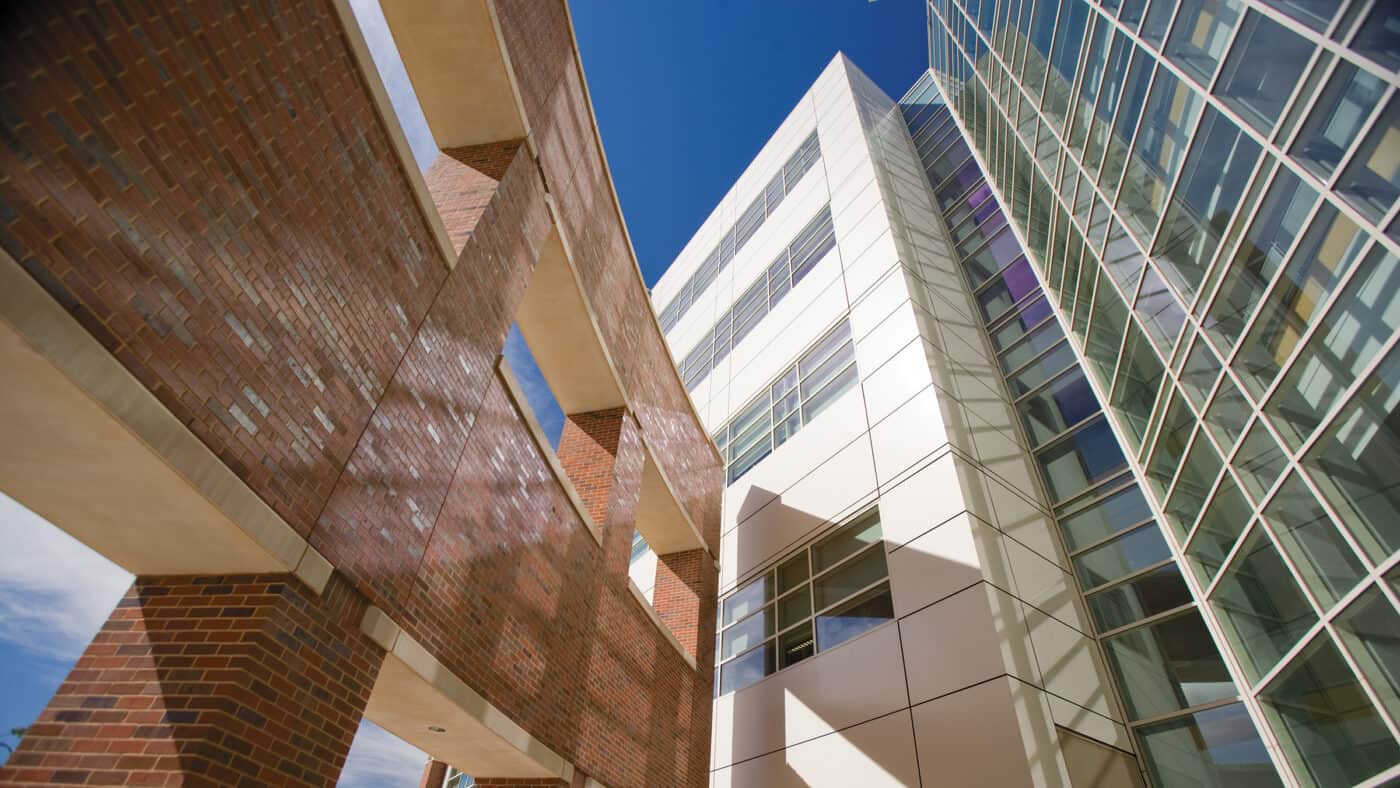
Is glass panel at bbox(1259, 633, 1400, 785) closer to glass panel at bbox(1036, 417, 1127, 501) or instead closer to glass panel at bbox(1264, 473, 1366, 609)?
glass panel at bbox(1264, 473, 1366, 609)

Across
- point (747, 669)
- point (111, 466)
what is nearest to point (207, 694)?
point (111, 466)

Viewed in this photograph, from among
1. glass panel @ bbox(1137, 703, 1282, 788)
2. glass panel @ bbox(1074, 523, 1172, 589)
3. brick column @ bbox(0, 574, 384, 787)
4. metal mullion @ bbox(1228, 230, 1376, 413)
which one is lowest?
brick column @ bbox(0, 574, 384, 787)

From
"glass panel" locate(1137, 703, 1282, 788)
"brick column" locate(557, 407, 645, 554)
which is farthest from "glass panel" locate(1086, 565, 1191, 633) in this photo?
"brick column" locate(557, 407, 645, 554)

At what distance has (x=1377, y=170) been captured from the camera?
452 cm

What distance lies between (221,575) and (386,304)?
251 centimetres

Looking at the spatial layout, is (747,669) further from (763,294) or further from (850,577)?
(763,294)

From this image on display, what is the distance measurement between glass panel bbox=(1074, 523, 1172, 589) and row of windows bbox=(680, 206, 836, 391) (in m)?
11.0

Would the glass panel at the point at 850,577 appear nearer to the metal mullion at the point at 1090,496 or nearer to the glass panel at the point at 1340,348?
the metal mullion at the point at 1090,496

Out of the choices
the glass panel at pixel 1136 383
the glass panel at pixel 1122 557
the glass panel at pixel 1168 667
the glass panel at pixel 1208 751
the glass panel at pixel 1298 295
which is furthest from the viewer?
the glass panel at pixel 1122 557

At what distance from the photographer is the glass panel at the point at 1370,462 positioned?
4.53 m

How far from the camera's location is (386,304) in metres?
6.23

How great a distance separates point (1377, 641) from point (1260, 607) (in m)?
1.85

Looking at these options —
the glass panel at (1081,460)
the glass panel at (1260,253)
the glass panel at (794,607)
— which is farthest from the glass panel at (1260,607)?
the glass panel at (794,607)

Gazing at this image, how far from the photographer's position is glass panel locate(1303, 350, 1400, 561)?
4527 millimetres
